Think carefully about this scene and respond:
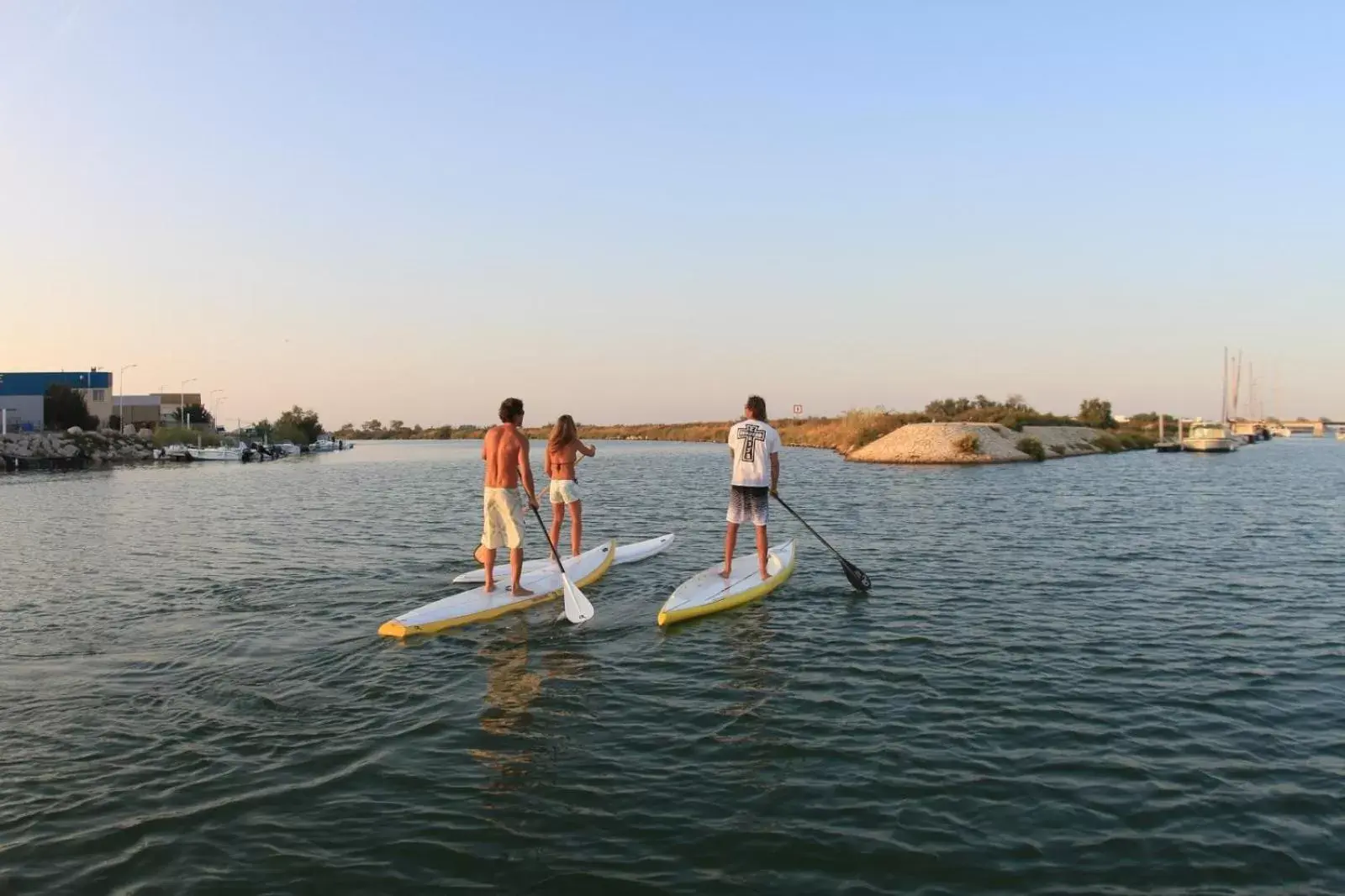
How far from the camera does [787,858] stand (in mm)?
4965

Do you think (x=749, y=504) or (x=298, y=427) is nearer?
(x=749, y=504)

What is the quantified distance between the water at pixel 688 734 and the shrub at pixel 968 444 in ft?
137

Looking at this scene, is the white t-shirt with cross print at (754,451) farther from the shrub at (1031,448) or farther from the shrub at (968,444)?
the shrub at (1031,448)

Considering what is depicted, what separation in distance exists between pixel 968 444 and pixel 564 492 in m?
47.7

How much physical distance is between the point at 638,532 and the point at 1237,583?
1250 cm

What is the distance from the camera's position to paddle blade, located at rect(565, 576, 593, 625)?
35.1ft

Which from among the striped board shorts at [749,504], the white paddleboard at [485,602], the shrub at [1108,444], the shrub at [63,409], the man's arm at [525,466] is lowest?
the white paddleboard at [485,602]

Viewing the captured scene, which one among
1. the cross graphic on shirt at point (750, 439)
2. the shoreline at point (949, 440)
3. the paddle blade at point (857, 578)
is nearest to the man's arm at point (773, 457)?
the cross graphic on shirt at point (750, 439)

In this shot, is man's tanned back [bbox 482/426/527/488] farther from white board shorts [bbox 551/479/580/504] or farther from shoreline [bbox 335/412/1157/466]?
shoreline [bbox 335/412/1157/466]

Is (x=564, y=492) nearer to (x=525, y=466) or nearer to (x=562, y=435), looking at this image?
(x=562, y=435)

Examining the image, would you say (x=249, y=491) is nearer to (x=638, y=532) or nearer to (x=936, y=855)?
(x=638, y=532)

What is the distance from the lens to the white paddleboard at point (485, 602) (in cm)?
1019

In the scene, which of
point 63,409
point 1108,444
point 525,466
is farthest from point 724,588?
point 63,409

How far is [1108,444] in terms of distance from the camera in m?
75.6
